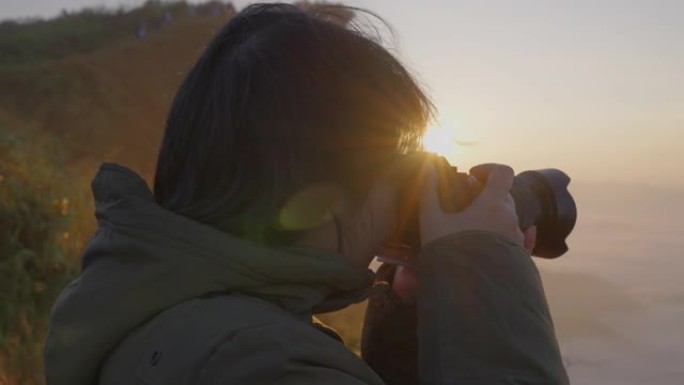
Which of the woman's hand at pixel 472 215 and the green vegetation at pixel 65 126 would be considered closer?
the woman's hand at pixel 472 215

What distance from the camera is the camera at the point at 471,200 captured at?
1.19 metres

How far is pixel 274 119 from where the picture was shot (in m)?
1.05

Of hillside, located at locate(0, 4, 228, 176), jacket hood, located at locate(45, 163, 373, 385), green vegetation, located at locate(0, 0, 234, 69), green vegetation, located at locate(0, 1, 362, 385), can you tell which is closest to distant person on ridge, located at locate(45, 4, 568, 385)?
jacket hood, located at locate(45, 163, 373, 385)

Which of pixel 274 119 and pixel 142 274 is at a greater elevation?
pixel 274 119

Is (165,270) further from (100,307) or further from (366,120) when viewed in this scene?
(366,120)

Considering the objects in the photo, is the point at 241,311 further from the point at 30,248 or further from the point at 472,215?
the point at 30,248

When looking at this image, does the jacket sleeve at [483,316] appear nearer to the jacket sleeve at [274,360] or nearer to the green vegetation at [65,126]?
the jacket sleeve at [274,360]

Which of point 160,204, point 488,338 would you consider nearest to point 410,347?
point 488,338

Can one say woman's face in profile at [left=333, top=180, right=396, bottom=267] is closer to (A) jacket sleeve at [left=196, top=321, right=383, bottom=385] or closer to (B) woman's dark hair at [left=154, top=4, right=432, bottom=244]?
(B) woman's dark hair at [left=154, top=4, right=432, bottom=244]

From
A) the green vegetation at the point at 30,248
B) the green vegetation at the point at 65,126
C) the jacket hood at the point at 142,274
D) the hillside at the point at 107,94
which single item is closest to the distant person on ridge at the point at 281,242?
the jacket hood at the point at 142,274

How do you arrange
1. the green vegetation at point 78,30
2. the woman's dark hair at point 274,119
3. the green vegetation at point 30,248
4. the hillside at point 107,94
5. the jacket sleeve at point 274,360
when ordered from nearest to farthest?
the jacket sleeve at point 274,360, the woman's dark hair at point 274,119, the green vegetation at point 30,248, the hillside at point 107,94, the green vegetation at point 78,30

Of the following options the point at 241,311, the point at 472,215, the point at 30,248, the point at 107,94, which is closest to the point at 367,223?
the point at 472,215

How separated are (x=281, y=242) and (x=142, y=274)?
16 cm

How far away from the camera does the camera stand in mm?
1194
